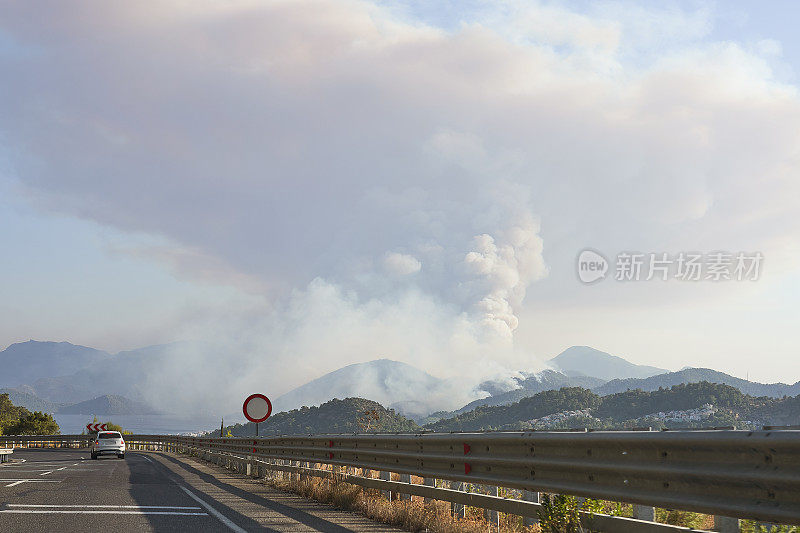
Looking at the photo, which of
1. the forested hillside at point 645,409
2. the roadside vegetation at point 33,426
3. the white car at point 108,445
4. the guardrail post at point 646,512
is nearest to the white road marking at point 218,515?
the guardrail post at point 646,512

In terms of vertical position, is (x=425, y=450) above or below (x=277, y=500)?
above

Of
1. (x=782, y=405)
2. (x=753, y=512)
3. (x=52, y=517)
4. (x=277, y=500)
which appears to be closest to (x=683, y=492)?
(x=753, y=512)

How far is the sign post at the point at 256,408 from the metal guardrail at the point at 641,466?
40.3ft

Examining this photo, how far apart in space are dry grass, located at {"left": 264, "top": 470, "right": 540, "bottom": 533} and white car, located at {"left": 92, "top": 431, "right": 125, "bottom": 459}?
24.5m

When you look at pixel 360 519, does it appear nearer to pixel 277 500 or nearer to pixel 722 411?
pixel 277 500

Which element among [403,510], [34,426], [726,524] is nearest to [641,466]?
[726,524]

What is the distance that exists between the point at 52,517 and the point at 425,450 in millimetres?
5280

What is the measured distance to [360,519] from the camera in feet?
38.1

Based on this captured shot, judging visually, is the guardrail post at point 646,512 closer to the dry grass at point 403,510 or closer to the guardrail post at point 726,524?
the guardrail post at point 726,524

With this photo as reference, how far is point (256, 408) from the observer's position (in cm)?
2319

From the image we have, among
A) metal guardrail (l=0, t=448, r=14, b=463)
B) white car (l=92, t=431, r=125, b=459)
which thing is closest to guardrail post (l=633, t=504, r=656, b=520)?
metal guardrail (l=0, t=448, r=14, b=463)

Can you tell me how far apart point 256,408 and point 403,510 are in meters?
13.0

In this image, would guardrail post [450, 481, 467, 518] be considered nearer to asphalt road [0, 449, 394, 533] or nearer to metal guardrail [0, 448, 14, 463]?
asphalt road [0, 449, 394, 533]

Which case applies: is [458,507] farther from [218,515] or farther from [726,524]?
[726,524]
